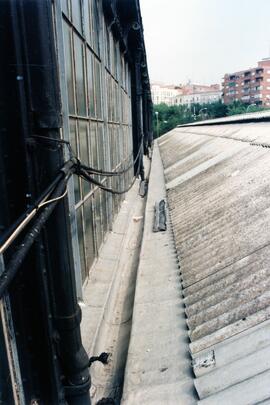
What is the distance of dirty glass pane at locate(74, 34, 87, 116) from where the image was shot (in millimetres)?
5152

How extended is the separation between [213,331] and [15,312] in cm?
155

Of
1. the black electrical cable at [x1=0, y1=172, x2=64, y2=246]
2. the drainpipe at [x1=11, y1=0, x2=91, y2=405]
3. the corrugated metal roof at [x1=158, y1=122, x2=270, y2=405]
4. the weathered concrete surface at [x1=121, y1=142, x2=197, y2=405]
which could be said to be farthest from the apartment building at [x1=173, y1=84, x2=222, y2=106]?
the black electrical cable at [x1=0, y1=172, x2=64, y2=246]

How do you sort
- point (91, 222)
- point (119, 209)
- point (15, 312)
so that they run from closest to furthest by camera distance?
point (15, 312) → point (91, 222) → point (119, 209)

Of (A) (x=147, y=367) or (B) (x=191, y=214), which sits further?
Result: (B) (x=191, y=214)

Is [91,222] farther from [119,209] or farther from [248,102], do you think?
[248,102]

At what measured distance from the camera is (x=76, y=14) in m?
5.25

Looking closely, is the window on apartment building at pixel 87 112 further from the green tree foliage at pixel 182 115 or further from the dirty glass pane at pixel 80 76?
the green tree foliage at pixel 182 115

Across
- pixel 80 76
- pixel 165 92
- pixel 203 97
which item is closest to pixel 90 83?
pixel 80 76

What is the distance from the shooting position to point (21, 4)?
2383 mm

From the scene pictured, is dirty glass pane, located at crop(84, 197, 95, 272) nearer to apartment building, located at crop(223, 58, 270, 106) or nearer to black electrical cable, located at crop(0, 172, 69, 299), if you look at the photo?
black electrical cable, located at crop(0, 172, 69, 299)

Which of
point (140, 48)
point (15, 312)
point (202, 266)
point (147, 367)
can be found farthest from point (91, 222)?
point (140, 48)

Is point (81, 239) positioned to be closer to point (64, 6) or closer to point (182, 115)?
point (64, 6)

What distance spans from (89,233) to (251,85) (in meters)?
96.8

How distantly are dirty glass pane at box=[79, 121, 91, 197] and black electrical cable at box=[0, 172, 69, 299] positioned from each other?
2.74 meters
